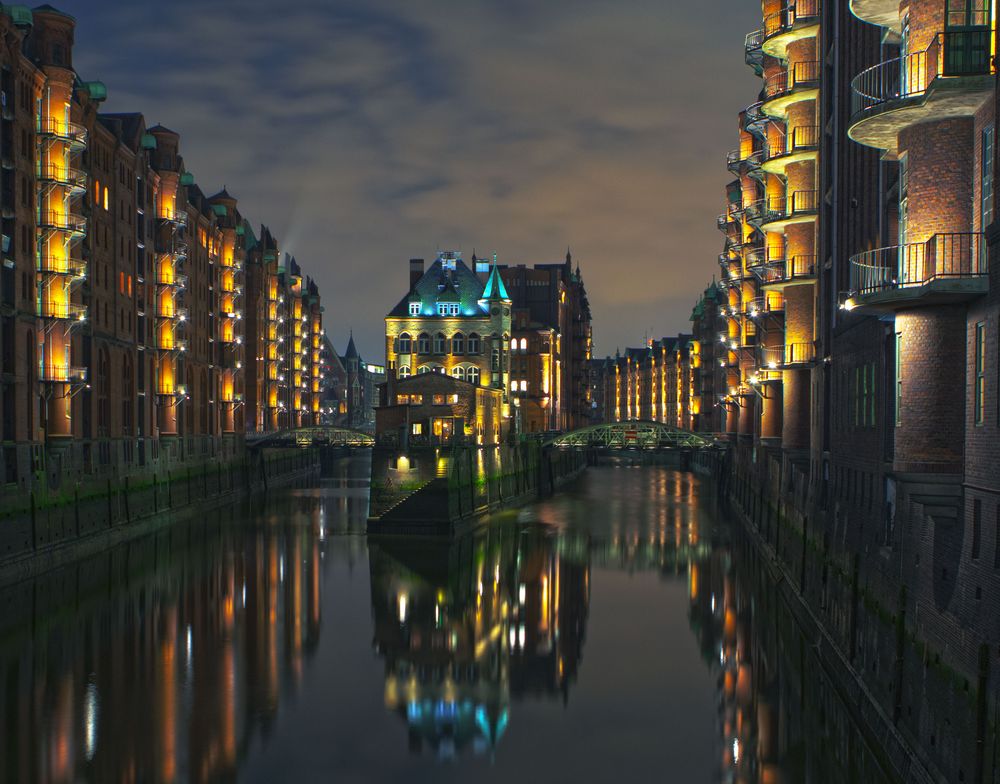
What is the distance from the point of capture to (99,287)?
6091cm

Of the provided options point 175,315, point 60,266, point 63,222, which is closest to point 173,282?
point 175,315

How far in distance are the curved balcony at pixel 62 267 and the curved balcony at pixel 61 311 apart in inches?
51.0

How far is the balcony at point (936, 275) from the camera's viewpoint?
19.7 m

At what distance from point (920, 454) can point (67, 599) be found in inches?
1260

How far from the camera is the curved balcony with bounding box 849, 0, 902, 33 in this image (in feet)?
76.5

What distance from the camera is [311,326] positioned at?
15162 centimetres

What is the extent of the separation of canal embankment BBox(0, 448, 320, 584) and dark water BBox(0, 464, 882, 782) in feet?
3.84

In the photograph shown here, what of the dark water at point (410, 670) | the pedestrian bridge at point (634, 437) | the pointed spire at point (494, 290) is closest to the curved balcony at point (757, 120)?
the dark water at point (410, 670)

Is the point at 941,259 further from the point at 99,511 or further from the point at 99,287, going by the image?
the point at 99,287

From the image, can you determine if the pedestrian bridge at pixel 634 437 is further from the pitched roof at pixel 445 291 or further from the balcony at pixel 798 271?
the balcony at pixel 798 271

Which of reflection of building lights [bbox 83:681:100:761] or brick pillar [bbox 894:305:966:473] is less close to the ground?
brick pillar [bbox 894:305:966:473]

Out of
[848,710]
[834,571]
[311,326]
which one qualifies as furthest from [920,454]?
[311,326]

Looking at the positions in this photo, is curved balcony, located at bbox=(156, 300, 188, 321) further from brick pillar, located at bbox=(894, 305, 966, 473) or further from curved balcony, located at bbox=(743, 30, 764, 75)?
brick pillar, located at bbox=(894, 305, 966, 473)

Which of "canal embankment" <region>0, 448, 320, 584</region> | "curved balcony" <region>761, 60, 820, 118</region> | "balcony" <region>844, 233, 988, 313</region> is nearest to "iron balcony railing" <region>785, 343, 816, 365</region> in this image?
"curved balcony" <region>761, 60, 820, 118</region>
